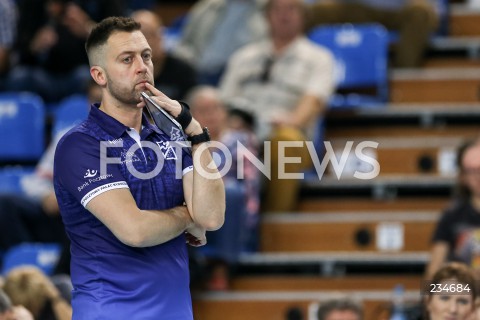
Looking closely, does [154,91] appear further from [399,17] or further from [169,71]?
[399,17]

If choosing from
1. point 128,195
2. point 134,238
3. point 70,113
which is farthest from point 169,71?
point 134,238

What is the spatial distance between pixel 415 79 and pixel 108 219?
5419mm

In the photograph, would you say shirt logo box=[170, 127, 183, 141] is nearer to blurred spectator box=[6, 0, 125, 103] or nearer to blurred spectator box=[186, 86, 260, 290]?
blurred spectator box=[186, 86, 260, 290]

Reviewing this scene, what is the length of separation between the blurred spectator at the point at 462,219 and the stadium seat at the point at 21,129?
10.8 ft

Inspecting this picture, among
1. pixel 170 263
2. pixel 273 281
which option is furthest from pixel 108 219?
pixel 273 281

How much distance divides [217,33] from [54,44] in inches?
51.2

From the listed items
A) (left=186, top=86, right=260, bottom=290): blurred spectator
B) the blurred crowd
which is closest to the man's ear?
the blurred crowd

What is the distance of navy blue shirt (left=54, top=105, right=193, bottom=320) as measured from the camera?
4.65m

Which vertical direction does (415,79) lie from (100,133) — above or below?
above

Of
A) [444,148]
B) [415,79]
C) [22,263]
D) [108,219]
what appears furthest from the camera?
[415,79]

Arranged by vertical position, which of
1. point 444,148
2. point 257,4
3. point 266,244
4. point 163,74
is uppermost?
point 257,4

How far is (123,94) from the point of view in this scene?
4.76m

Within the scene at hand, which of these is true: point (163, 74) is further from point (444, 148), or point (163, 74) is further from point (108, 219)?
point (108, 219)

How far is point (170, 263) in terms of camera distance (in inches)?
186
